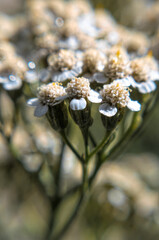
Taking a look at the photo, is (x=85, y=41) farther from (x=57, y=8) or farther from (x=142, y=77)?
(x=57, y=8)

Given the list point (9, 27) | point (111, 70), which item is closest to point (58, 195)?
point (111, 70)

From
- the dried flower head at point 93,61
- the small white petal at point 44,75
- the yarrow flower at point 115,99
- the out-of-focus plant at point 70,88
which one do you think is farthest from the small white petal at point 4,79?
the yarrow flower at point 115,99

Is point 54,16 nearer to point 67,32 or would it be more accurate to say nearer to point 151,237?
point 67,32

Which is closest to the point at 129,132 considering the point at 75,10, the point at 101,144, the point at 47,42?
the point at 101,144

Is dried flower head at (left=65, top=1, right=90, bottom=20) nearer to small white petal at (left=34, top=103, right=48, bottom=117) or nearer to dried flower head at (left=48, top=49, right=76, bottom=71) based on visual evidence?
dried flower head at (left=48, top=49, right=76, bottom=71)

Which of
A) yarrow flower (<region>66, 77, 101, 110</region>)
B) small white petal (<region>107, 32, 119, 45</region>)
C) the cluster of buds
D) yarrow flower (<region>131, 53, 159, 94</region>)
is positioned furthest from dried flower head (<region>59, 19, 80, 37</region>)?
yarrow flower (<region>66, 77, 101, 110</region>)
